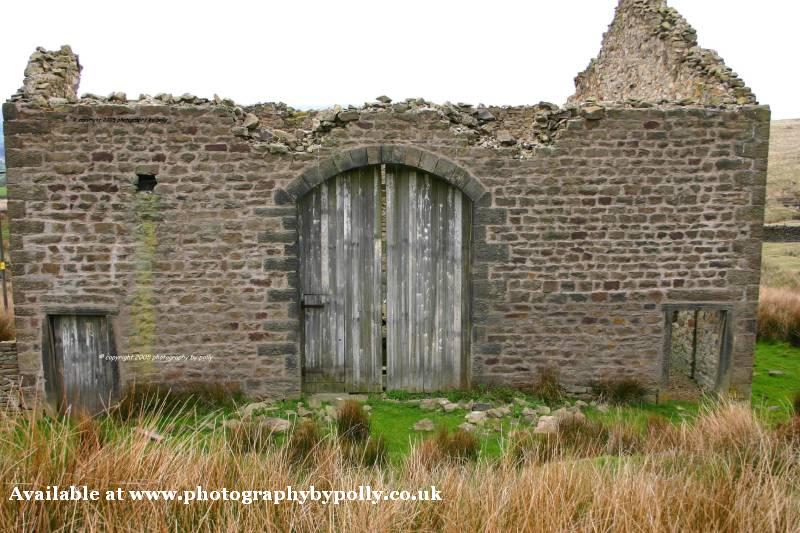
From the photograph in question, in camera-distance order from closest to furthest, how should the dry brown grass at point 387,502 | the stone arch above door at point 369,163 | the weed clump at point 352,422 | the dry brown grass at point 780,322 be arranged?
the dry brown grass at point 387,502
the weed clump at point 352,422
the stone arch above door at point 369,163
the dry brown grass at point 780,322

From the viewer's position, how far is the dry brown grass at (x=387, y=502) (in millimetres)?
3627

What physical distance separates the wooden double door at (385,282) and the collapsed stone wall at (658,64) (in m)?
3.20

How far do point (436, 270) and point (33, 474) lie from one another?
17.5ft

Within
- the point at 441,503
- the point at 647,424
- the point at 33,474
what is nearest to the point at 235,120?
the point at 33,474

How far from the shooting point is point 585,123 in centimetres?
778

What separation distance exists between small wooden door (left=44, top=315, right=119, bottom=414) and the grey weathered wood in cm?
360

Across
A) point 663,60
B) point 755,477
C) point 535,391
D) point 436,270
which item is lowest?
point 535,391

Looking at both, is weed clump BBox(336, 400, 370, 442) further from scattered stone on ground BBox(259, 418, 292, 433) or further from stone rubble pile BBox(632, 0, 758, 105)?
stone rubble pile BBox(632, 0, 758, 105)

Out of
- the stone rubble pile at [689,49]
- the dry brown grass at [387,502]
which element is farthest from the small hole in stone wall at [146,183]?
the stone rubble pile at [689,49]

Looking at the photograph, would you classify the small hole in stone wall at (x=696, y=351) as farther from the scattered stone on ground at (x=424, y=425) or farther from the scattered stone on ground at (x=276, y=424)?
the scattered stone on ground at (x=276, y=424)

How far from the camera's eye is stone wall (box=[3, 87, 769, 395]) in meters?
7.45

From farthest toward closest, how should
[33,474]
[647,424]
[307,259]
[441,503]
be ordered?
1. [307,259]
2. [647,424]
3. [441,503]
4. [33,474]

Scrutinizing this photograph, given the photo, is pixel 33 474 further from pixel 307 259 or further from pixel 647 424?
pixel 647 424

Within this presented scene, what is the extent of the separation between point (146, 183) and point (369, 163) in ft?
9.07
